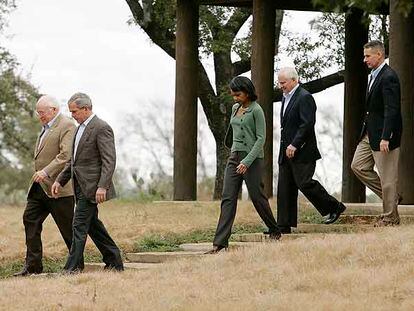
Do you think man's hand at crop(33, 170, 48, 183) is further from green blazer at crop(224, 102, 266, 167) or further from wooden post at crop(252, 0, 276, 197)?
A: wooden post at crop(252, 0, 276, 197)

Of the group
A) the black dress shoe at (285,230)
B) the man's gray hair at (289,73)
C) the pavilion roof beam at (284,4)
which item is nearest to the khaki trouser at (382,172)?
the black dress shoe at (285,230)

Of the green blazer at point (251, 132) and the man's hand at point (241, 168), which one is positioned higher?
the green blazer at point (251, 132)

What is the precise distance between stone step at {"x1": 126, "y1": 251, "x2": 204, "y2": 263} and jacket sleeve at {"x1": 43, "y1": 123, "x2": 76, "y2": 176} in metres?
1.64

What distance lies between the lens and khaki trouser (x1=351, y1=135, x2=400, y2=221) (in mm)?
14750

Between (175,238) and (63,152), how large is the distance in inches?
112

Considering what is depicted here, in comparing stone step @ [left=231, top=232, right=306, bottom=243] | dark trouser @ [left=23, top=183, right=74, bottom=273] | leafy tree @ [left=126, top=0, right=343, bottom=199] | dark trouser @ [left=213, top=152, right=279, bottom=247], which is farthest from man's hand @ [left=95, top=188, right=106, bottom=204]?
leafy tree @ [left=126, top=0, right=343, bottom=199]

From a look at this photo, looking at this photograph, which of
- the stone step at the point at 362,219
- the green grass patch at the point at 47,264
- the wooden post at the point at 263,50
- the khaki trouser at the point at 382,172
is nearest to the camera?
the khaki trouser at the point at 382,172

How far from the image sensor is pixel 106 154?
13.5 meters

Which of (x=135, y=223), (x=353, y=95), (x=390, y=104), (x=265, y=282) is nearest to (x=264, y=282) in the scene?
(x=265, y=282)

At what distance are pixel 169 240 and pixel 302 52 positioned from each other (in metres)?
11.2

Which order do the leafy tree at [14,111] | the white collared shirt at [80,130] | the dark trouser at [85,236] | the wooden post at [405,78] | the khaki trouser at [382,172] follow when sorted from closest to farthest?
the dark trouser at [85,236]
the white collared shirt at [80,130]
the khaki trouser at [382,172]
the wooden post at [405,78]
the leafy tree at [14,111]

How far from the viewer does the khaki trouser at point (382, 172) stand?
Answer: 48.4ft

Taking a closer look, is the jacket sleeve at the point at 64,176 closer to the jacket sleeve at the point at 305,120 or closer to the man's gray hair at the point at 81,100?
the man's gray hair at the point at 81,100

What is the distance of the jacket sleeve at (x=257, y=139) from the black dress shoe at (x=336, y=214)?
6.09 ft
